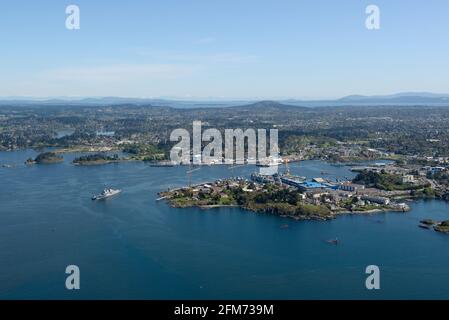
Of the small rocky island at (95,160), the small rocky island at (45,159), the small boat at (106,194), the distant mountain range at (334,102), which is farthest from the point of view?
the distant mountain range at (334,102)

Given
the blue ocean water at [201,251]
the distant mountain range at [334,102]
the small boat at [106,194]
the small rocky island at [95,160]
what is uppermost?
the distant mountain range at [334,102]

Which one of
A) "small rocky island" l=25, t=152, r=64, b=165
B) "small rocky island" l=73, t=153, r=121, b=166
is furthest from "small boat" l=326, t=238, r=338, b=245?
"small rocky island" l=25, t=152, r=64, b=165

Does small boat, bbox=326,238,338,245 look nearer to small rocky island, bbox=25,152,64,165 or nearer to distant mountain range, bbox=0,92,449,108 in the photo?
small rocky island, bbox=25,152,64,165

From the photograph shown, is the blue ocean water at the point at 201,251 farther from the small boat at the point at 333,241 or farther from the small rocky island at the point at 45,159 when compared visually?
the small rocky island at the point at 45,159

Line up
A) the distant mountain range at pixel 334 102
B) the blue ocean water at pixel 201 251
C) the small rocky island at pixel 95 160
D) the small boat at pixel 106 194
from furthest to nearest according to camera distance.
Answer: the distant mountain range at pixel 334 102
the small rocky island at pixel 95 160
the small boat at pixel 106 194
the blue ocean water at pixel 201 251

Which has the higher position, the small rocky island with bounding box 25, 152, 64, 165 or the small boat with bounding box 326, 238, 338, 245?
the small rocky island with bounding box 25, 152, 64, 165

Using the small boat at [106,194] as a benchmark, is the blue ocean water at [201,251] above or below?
below

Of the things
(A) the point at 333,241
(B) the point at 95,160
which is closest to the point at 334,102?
(B) the point at 95,160

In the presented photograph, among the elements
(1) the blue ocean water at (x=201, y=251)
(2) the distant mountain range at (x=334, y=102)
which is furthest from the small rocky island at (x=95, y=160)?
(2) the distant mountain range at (x=334, y=102)

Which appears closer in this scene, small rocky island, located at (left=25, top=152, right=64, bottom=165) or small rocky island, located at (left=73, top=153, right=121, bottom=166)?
small rocky island, located at (left=73, top=153, right=121, bottom=166)

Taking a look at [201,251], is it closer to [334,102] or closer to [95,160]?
[95,160]
